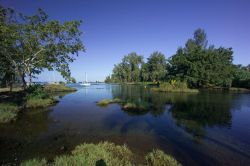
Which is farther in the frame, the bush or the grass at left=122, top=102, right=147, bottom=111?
the bush

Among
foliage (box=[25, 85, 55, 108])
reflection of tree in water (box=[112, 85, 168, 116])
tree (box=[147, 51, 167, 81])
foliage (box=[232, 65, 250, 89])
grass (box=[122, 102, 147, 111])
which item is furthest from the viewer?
tree (box=[147, 51, 167, 81])

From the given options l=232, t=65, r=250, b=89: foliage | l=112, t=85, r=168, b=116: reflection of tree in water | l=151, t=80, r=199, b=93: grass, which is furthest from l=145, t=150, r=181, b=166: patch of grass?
l=232, t=65, r=250, b=89: foliage

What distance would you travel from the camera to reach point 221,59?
70312 millimetres

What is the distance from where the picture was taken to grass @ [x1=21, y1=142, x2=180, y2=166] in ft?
23.2

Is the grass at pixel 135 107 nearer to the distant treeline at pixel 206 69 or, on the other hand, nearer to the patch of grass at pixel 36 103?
the patch of grass at pixel 36 103

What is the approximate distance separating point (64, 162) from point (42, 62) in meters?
22.1

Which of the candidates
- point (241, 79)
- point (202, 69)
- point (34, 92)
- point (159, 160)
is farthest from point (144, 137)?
point (241, 79)

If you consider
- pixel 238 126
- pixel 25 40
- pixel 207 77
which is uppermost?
pixel 25 40

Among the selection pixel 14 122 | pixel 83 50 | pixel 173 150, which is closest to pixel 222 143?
pixel 173 150

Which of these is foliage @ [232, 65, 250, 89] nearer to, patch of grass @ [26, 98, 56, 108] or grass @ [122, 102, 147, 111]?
grass @ [122, 102, 147, 111]

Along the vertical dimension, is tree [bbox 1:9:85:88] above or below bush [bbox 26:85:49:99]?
above

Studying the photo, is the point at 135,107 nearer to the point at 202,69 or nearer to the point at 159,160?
the point at 159,160

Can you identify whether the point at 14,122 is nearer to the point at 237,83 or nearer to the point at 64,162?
the point at 64,162

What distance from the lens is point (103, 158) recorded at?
774cm
